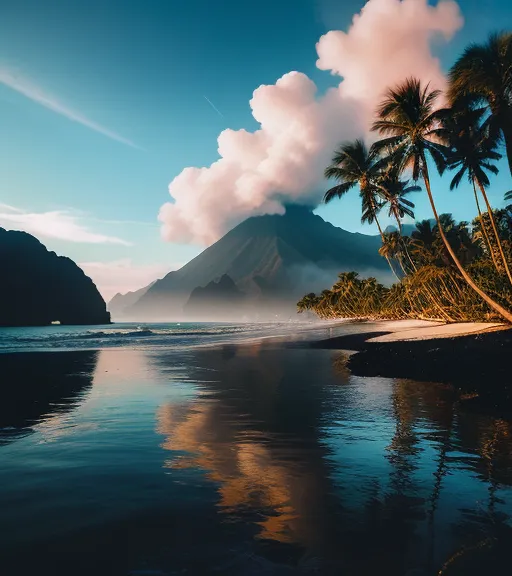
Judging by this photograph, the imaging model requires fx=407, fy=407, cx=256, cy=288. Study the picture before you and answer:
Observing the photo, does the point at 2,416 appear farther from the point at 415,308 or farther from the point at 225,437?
the point at 415,308

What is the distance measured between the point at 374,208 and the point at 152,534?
3921 cm

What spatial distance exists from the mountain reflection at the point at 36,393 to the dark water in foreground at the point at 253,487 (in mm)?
107

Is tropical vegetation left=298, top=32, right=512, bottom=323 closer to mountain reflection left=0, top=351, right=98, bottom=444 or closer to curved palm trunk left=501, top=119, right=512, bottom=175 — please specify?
curved palm trunk left=501, top=119, right=512, bottom=175

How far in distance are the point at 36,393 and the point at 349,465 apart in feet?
29.6

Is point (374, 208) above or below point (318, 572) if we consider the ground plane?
above

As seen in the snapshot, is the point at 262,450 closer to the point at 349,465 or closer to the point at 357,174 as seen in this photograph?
the point at 349,465

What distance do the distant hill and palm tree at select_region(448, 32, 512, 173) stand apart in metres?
149

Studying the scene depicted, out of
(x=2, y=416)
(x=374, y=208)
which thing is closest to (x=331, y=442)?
(x=2, y=416)

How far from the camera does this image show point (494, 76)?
20312 mm

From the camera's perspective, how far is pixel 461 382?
37.4 feet

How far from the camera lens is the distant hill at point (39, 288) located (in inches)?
5605

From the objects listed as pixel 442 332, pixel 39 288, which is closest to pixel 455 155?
pixel 442 332

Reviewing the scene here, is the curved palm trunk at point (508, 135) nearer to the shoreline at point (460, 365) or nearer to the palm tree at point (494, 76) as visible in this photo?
the palm tree at point (494, 76)

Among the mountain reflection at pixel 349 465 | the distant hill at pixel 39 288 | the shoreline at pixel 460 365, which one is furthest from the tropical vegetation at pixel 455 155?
the distant hill at pixel 39 288
